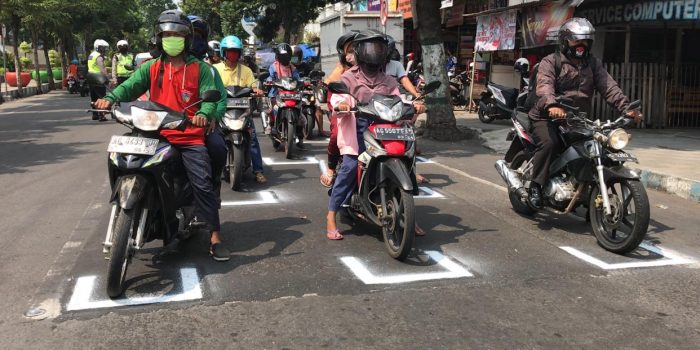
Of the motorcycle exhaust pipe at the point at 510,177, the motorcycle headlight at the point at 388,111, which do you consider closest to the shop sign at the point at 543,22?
the motorcycle exhaust pipe at the point at 510,177

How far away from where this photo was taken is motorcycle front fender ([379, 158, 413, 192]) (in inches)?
181

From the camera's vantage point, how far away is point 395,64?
7.24 m

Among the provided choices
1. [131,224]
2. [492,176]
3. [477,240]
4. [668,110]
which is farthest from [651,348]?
[668,110]

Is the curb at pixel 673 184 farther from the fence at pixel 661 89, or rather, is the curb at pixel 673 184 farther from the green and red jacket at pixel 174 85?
the green and red jacket at pixel 174 85

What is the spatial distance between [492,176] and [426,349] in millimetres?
5647

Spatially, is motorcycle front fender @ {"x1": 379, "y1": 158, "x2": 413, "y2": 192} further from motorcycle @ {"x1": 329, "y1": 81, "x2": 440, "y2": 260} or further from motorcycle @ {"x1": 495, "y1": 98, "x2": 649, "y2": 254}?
motorcycle @ {"x1": 495, "y1": 98, "x2": 649, "y2": 254}

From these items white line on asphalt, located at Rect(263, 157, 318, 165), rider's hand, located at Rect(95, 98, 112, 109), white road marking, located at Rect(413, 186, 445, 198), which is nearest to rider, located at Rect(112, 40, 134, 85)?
white line on asphalt, located at Rect(263, 157, 318, 165)

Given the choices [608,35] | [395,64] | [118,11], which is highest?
[118,11]

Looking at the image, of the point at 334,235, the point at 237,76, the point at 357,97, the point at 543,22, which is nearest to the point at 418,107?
the point at 357,97

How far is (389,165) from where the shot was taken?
480 centimetres

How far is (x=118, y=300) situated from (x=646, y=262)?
12.9ft

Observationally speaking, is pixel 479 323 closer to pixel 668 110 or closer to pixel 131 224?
pixel 131 224

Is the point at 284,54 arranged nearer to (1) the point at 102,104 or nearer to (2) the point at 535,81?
(2) the point at 535,81

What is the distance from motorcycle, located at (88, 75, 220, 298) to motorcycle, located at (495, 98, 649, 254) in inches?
123
